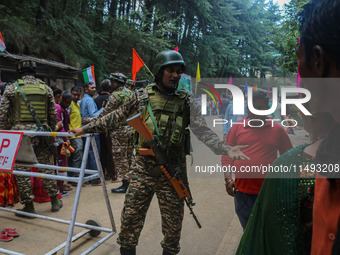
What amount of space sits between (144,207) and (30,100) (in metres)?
2.60

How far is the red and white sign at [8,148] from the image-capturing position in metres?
3.21

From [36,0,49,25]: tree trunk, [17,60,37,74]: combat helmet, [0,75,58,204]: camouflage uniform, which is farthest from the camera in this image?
[36,0,49,25]: tree trunk

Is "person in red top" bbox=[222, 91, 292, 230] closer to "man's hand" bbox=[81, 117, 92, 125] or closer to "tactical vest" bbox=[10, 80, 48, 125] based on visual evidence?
"tactical vest" bbox=[10, 80, 48, 125]

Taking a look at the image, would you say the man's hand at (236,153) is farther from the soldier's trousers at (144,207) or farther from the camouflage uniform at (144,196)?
the soldier's trousers at (144,207)

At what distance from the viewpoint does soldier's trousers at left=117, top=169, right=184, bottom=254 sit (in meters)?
2.67

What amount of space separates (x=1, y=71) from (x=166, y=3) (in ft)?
52.4

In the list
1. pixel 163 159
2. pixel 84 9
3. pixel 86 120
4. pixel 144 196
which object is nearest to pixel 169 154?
pixel 163 159

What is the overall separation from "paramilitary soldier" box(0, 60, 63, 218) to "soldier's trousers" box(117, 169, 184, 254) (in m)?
2.17

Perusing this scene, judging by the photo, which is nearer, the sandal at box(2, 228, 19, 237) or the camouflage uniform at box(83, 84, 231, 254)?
the camouflage uniform at box(83, 84, 231, 254)

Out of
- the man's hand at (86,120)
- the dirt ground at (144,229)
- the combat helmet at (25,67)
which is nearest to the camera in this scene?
the dirt ground at (144,229)

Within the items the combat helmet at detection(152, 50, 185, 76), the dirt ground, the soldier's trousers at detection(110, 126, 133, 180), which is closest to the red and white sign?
the dirt ground

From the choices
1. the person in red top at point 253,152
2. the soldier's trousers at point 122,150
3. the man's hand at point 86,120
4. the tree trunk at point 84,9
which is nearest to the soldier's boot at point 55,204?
the soldier's trousers at point 122,150

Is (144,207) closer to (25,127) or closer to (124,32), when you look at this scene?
(25,127)

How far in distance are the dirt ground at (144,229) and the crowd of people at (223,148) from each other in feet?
0.95
